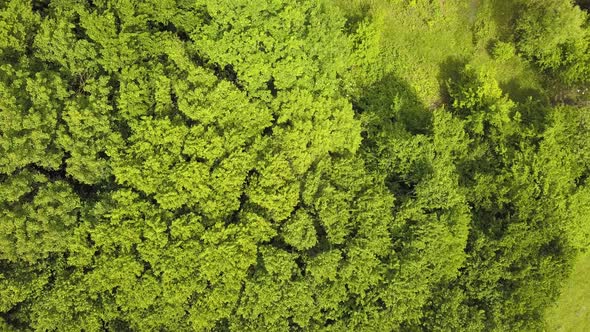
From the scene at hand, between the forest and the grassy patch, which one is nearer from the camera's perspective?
the forest

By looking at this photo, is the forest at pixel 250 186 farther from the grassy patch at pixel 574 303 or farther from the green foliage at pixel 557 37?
the grassy patch at pixel 574 303

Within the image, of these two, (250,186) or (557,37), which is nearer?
(250,186)

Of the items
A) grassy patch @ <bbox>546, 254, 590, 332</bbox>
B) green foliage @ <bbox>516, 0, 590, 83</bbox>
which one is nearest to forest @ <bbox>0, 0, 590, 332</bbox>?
green foliage @ <bbox>516, 0, 590, 83</bbox>

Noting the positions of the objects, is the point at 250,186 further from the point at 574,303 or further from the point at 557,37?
the point at 574,303

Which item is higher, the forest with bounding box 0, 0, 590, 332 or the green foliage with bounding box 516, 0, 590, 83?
the green foliage with bounding box 516, 0, 590, 83

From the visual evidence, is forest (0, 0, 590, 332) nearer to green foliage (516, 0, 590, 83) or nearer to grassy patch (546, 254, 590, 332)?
green foliage (516, 0, 590, 83)

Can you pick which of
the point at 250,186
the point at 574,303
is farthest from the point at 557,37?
the point at 250,186

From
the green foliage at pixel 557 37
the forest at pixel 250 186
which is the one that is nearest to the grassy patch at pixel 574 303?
the forest at pixel 250 186

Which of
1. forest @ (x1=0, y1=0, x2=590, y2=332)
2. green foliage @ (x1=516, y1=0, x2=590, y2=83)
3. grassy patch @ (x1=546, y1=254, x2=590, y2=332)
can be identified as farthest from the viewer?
grassy patch @ (x1=546, y1=254, x2=590, y2=332)

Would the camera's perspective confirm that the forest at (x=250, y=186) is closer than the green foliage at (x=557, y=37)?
Yes
